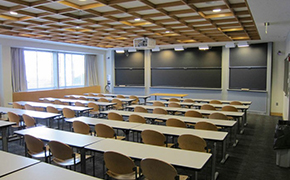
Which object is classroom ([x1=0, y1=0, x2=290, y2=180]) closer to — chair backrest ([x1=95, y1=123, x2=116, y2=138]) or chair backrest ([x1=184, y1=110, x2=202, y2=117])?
chair backrest ([x1=95, y1=123, x2=116, y2=138])

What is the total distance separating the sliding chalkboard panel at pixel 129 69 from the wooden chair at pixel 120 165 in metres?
10.4

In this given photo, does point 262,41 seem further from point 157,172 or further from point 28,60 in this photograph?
point 28,60

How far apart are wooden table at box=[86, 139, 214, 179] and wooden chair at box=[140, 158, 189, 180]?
0.16 meters

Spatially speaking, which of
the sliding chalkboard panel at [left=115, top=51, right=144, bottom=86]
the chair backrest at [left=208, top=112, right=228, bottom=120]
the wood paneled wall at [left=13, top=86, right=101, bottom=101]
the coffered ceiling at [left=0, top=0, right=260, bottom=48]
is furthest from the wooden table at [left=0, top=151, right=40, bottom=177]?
the sliding chalkboard panel at [left=115, top=51, right=144, bottom=86]

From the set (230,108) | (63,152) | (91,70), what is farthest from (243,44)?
(63,152)

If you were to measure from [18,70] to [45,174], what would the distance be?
9.05m

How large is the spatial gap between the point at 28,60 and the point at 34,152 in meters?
8.18

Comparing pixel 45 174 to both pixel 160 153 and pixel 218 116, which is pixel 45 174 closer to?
pixel 160 153

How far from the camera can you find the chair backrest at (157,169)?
8.18ft

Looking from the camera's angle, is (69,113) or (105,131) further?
(69,113)

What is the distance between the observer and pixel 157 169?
2582mm

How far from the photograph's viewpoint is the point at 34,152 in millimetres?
3779

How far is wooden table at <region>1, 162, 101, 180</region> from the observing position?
2281 mm

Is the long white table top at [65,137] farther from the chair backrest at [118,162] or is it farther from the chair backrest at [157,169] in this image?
the chair backrest at [157,169]
